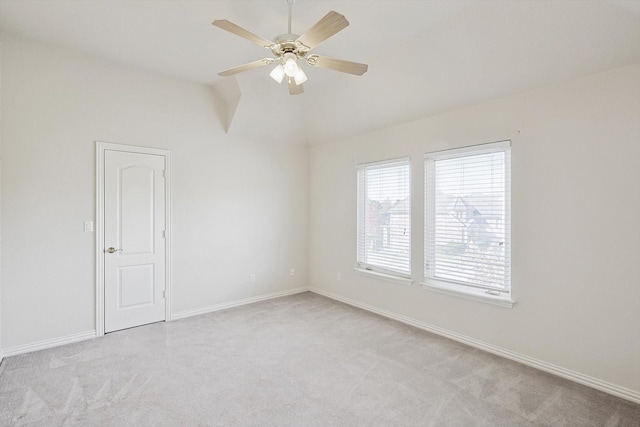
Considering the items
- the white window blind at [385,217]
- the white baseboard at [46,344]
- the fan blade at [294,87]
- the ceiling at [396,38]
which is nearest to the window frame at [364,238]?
the white window blind at [385,217]

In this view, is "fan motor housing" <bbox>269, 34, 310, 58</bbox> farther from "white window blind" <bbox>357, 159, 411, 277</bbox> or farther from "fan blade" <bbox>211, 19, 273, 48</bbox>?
"white window blind" <bbox>357, 159, 411, 277</bbox>

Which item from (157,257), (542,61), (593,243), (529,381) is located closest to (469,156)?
(542,61)

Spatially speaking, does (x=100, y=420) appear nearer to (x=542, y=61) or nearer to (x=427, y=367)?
(x=427, y=367)

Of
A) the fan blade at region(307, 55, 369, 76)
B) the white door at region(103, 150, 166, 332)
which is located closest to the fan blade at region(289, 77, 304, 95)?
the fan blade at region(307, 55, 369, 76)

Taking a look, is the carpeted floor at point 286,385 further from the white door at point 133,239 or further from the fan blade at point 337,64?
the fan blade at point 337,64

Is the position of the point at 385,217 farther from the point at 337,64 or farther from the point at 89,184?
the point at 89,184

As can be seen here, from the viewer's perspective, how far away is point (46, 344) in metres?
3.41

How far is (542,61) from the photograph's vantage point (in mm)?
2768

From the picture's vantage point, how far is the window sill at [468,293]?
10.6 feet

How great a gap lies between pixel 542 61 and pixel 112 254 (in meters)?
4.96

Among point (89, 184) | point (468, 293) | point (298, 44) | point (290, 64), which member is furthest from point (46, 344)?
point (468, 293)

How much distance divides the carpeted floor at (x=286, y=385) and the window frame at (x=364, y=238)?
738mm

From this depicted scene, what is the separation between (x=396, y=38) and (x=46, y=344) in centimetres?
490

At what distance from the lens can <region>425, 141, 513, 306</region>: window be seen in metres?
3.30
